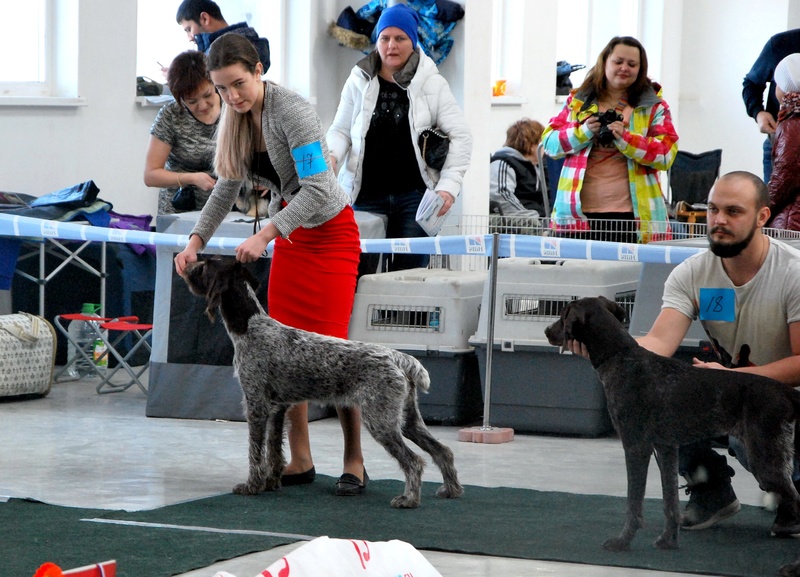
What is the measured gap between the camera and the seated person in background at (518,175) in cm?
964

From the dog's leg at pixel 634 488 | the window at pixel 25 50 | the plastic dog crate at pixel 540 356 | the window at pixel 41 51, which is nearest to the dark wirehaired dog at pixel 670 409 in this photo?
the dog's leg at pixel 634 488

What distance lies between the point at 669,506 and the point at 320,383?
127 centimetres

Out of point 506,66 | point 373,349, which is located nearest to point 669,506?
point 373,349

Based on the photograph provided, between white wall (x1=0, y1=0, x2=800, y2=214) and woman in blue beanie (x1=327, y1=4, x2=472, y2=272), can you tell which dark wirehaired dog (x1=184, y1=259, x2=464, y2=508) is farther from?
white wall (x1=0, y1=0, x2=800, y2=214)

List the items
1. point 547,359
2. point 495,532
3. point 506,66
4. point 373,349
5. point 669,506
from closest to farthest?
point 669,506 < point 495,532 < point 373,349 < point 547,359 < point 506,66

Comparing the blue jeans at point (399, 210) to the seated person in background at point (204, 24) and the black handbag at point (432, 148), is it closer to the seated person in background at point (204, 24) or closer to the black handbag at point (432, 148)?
the black handbag at point (432, 148)

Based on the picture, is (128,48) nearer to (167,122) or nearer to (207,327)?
(167,122)

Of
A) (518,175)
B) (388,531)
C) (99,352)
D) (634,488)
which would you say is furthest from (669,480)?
(518,175)

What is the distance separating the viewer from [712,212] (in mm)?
3488

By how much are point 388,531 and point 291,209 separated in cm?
108

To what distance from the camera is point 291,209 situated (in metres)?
4.08

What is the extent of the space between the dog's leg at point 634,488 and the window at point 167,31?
6042mm

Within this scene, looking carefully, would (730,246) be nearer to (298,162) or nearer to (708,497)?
(708,497)

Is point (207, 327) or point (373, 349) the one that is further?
point (207, 327)
